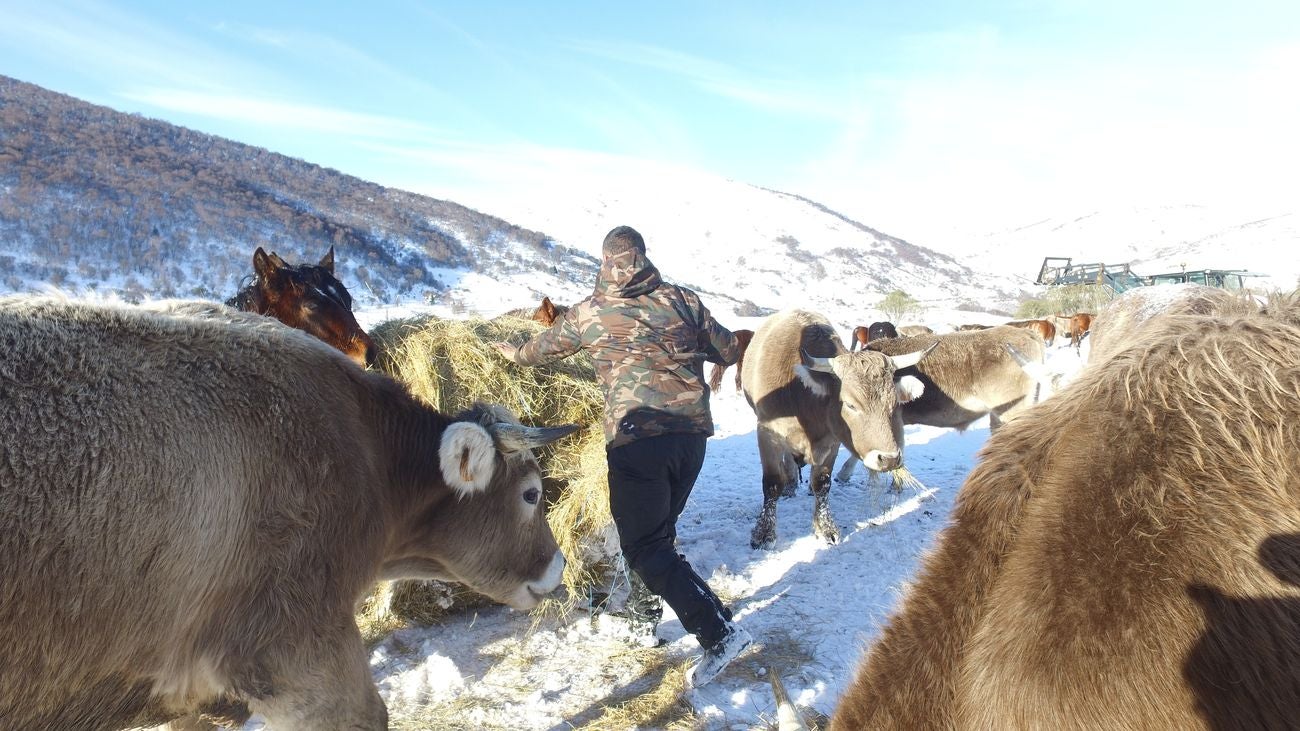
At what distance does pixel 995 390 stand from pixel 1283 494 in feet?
25.5

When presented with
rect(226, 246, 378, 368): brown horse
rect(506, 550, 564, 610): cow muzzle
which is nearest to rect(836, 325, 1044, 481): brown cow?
rect(506, 550, 564, 610): cow muzzle

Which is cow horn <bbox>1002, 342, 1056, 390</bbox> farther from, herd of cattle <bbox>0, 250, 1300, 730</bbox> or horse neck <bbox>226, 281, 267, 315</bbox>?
horse neck <bbox>226, 281, 267, 315</bbox>

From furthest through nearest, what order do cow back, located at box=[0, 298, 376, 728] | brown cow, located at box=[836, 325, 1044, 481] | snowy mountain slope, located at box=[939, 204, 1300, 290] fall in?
snowy mountain slope, located at box=[939, 204, 1300, 290] → brown cow, located at box=[836, 325, 1044, 481] → cow back, located at box=[0, 298, 376, 728]

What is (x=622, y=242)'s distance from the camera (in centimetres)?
432

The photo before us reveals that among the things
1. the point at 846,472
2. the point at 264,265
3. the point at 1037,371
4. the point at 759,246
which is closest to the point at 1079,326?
the point at 1037,371

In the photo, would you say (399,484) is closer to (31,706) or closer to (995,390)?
(31,706)

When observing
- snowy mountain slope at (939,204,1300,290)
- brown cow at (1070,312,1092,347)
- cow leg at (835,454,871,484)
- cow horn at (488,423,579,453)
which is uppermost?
snowy mountain slope at (939,204,1300,290)

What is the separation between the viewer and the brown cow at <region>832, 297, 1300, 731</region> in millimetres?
1337

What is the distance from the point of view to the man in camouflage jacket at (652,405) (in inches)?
158

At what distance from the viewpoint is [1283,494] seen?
146 cm

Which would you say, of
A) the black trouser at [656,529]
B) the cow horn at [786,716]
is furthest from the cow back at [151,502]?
the cow horn at [786,716]

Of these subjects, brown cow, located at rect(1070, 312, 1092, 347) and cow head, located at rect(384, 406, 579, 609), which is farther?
brown cow, located at rect(1070, 312, 1092, 347)

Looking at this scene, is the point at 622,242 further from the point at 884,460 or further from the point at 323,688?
the point at 884,460

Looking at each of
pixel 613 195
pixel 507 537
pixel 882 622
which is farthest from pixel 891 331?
pixel 613 195
